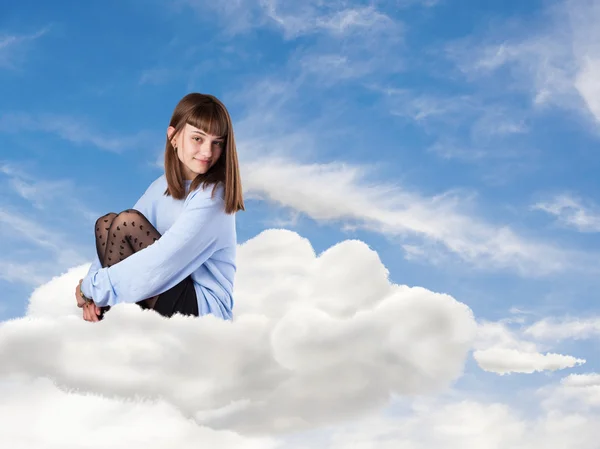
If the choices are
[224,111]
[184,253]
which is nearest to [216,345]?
[184,253]

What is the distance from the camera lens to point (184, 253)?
5309 millimetres

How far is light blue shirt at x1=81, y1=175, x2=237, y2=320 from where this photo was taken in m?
5.27

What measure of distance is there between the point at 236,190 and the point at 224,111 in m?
0.51

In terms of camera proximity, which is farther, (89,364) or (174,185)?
(174,185)

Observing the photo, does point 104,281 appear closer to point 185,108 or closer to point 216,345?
point 216,345

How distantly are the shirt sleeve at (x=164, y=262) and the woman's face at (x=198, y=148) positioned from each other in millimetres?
227

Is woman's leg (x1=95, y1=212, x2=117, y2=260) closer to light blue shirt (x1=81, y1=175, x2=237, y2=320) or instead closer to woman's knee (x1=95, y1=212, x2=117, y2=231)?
woman's knee (x1=95, y1=212, x2=117, y2=231)

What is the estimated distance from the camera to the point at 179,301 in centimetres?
539

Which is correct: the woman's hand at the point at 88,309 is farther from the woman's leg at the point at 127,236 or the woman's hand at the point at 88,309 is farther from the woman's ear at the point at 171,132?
the woman's ear at the point at 171,132

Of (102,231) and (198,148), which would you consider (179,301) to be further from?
(198,148)

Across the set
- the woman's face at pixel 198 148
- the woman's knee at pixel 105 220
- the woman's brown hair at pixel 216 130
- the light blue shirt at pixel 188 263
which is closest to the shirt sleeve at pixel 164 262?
the light blue shirt at pixel 188 263

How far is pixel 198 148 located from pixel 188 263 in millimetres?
739

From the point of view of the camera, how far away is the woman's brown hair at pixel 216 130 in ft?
17.7

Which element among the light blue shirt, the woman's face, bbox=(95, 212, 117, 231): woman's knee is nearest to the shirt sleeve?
the light blue shirt
